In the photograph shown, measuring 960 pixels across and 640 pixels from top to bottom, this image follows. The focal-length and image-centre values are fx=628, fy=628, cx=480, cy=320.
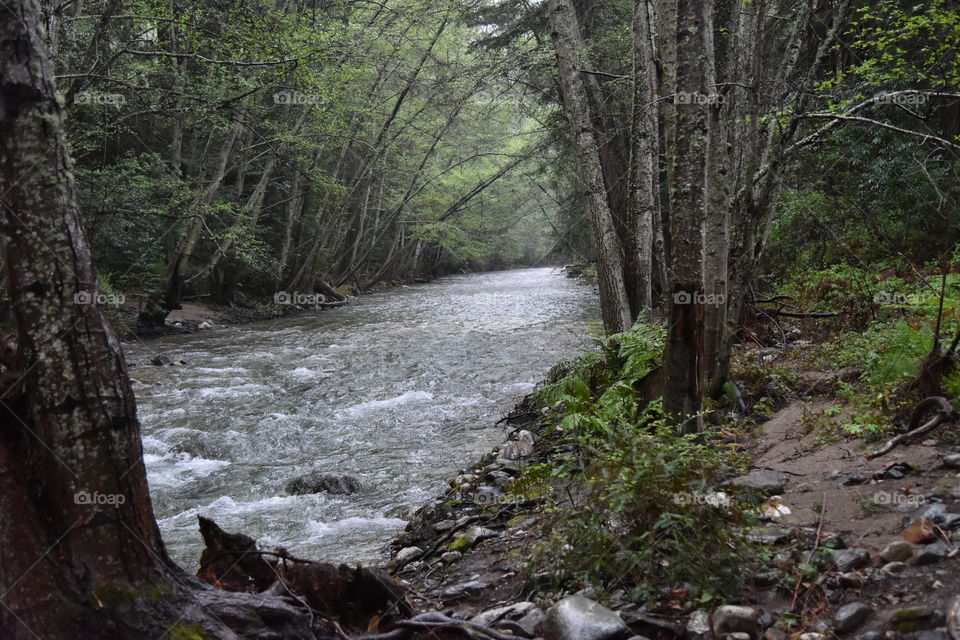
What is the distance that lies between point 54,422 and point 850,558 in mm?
3671

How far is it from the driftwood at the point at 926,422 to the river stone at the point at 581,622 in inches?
98.0

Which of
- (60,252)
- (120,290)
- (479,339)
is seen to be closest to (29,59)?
(60,252)

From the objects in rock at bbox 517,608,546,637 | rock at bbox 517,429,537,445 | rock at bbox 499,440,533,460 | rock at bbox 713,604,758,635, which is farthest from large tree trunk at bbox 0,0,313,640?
rock at bbox 517,429,537,445

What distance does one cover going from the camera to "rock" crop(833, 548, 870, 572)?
9.79ft

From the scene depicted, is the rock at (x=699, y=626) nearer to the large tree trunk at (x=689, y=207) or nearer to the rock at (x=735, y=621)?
the rock at (x=735, y=621)

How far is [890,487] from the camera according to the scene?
3.74 m

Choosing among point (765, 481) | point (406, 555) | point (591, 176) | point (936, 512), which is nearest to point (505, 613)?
point (406, 555)

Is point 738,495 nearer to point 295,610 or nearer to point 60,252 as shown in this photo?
point 295,610

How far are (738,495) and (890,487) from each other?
0.96 metres

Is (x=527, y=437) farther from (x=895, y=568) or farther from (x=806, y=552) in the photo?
(x=895, y=568)

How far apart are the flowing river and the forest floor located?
107 centimetres

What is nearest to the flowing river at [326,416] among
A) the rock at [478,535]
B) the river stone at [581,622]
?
the rock at [478,535]

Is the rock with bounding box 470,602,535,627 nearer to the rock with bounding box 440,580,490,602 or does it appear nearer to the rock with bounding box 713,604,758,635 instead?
the rock with bounding box 440,580,490,602

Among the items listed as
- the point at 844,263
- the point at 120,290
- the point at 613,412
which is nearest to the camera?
the point at 613,412
